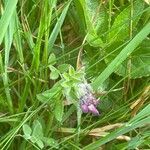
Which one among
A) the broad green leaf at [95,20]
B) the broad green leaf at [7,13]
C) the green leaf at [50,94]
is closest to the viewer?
the broad green leaf at [7,13]

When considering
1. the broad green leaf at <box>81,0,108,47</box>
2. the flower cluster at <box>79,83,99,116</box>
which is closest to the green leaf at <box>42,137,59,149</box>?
the flower cluster at <box>79,83,99,116</box>

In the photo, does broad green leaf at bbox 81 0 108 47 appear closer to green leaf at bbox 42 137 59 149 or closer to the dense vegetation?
the dense vegetation

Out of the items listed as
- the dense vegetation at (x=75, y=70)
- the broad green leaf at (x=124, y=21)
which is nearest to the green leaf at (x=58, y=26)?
the dense vegetation at (x=75, y=70)

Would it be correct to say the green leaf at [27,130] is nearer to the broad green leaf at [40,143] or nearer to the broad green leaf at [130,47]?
the broad green leaf at [40,143]

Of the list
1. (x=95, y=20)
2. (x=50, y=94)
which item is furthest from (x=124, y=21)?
(x=50, y=94)

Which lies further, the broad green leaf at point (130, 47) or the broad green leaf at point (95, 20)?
the broad green leaf at point (95, 20)

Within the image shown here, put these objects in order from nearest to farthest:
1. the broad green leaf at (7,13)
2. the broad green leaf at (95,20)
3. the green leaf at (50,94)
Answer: the broad green leaf at (7,13) → the green leaf at (50,94) → the broad green leaf at (95,20)

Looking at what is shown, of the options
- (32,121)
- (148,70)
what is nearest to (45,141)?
(32,121)

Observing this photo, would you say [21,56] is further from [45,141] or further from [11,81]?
[45,141]

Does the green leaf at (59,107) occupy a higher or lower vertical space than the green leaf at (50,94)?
lower
